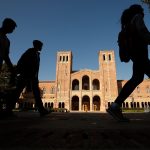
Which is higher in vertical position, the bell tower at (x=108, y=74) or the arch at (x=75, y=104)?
the bell tower at (x=108, y=74)

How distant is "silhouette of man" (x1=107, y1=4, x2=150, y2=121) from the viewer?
3.31 m

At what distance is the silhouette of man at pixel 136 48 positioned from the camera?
10.9 feet

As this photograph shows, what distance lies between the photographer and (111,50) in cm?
5994

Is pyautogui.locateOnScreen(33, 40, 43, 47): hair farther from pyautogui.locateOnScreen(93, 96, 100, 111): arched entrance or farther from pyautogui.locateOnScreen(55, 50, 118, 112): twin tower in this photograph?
pyautogui.locateOnScreen(93, 96, 100, 111): arched entrance

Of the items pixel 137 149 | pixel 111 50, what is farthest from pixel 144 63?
pixel 111 50

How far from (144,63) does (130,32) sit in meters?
0.55

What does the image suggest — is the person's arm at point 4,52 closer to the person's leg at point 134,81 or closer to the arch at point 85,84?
the person's leg at point 134,81

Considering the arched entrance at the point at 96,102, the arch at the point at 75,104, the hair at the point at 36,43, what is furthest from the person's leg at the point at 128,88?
the arch at the point at 75,104

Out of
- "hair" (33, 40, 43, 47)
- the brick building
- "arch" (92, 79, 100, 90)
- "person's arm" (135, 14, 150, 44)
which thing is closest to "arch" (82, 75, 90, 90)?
the brick building

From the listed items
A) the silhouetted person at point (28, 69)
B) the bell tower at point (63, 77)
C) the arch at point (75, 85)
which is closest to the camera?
the silhouetted person at point (28, 69)

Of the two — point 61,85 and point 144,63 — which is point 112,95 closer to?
point 61,85

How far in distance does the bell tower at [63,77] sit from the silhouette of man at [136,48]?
51.9 m

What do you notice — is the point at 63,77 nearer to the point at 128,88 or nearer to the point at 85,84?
the point at 85,84

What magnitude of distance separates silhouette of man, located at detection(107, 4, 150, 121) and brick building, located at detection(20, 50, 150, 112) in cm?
5152
